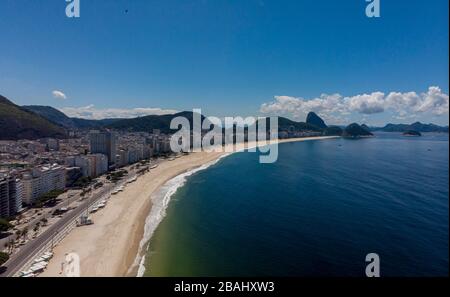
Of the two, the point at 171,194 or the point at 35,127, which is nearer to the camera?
the point at 171,194

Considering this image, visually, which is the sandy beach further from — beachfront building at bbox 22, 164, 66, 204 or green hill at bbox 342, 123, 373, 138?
green hill at bbox 342, 123, 373, 138

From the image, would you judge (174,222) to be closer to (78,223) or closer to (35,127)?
(78,223)

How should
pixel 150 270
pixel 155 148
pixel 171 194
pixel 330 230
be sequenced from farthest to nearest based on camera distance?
pixel 155 148 < pixel 171 194 < pixel 330 230 < pixel 150 270

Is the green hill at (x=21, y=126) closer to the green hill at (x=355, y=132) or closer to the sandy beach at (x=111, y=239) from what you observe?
the sandy beach at (x=111, y=239)

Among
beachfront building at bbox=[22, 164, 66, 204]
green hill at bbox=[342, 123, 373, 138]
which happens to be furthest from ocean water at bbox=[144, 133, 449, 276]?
green hill at bbox=[342, 123, 373, 138]

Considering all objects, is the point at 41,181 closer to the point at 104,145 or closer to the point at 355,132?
the point at 104,145
